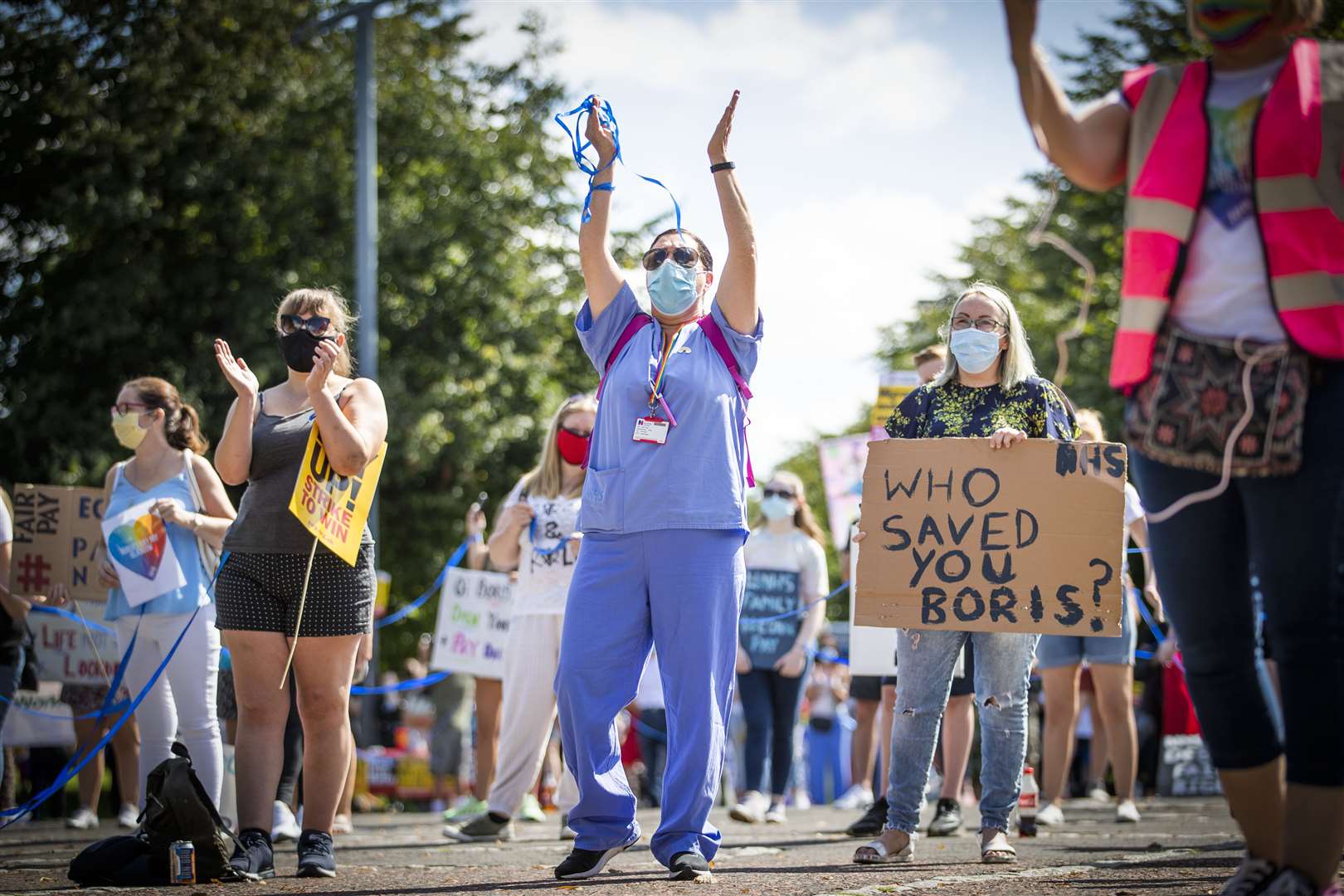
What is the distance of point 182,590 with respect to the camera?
21.6 feet

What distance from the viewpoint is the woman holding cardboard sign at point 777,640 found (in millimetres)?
9867

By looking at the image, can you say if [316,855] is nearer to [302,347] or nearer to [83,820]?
[302,347]

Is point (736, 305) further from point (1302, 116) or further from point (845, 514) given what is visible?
point (845, 514)

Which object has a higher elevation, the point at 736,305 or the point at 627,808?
the point at 736,305

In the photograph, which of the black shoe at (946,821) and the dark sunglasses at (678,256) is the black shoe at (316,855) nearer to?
the dark sunglasses at (678,256)

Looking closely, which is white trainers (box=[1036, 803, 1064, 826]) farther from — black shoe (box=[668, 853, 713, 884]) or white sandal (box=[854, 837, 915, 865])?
black shoe (box=[668, 853, 713, 884])

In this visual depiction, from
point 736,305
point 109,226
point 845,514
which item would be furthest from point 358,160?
point 736,305

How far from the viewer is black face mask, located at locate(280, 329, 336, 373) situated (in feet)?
19.4

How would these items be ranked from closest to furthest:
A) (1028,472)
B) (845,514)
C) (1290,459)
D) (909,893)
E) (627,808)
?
(1290,459) → (909,893) → (627,808) → (1028,472) → (845,514)

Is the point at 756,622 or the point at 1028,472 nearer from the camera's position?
the point at 1028,472

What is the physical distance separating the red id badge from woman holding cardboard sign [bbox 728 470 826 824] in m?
4.55

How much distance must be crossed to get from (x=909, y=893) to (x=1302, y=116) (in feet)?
7.94

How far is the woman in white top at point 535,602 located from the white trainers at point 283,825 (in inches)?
31.7

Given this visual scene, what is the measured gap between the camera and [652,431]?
17.2ft
